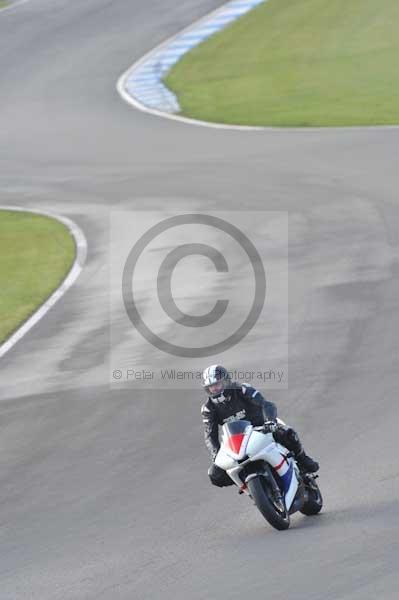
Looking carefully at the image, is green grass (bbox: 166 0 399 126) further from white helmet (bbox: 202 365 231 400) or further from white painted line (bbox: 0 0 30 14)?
white helmet (bbox: 202 365 231 400)

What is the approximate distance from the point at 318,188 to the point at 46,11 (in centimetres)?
2808

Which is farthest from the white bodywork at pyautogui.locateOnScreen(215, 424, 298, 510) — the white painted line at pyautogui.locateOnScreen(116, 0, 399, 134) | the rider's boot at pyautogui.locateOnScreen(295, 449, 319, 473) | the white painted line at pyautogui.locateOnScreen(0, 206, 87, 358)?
the white painted line at pyautogui.locateOnScreen(116, 0, 399, 134)

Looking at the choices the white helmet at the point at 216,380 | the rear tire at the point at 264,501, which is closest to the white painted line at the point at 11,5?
the white helmet at the point at 216,380

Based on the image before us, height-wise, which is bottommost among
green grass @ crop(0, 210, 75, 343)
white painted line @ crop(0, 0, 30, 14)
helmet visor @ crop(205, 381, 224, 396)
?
white painted line @ crop(0, 0, 30, 14)

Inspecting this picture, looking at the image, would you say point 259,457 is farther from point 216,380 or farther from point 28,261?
point 28,261

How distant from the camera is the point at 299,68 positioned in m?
40.7

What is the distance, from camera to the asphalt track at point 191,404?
35.6 feet

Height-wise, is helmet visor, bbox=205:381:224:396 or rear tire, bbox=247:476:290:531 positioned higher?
helmet visor, bbox=205:381:224:396

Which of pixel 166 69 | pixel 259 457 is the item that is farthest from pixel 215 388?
pixel 166 69

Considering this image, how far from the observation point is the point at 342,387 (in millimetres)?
16297

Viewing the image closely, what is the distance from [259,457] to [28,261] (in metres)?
15.6

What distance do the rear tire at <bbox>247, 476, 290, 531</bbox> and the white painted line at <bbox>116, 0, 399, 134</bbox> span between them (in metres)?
22.7

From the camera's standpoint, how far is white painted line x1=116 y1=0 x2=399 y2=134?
33.7m

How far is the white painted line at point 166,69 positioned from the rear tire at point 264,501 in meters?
22.7
